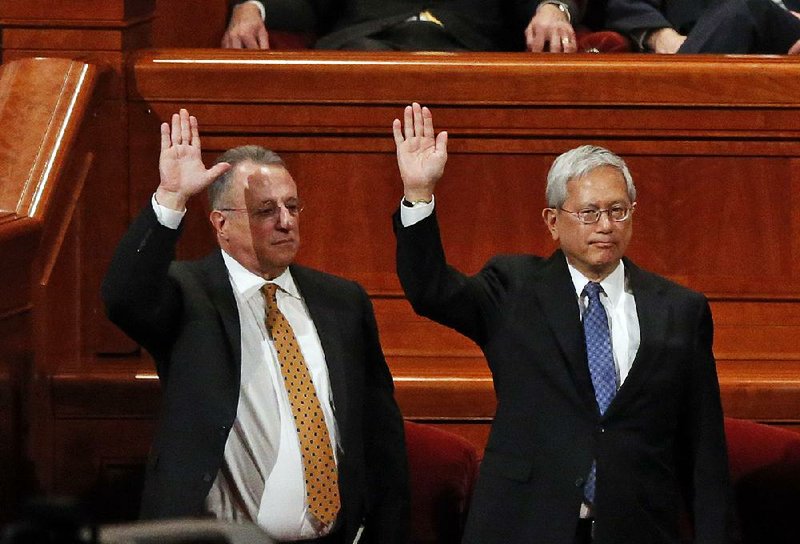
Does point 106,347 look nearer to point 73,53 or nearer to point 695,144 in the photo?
point 73,53

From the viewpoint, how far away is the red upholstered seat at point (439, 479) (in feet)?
8.87

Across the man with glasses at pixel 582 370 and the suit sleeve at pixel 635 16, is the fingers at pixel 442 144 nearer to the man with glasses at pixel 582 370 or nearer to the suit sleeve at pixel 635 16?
the man with glasses at pixel 582 370

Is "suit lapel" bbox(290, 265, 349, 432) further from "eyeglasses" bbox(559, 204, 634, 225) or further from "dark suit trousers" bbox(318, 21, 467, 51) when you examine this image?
"dark suit trousers" bbox(318, 21, 467, 51)

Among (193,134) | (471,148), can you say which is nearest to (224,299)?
(193,134)

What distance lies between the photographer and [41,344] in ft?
8.98

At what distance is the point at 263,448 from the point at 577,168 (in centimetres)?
69

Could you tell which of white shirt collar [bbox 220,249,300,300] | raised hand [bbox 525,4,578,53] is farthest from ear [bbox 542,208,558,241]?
raised hand [bbox 525,4,578,53]

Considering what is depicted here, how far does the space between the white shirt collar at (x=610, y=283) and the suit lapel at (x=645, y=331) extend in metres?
0.02

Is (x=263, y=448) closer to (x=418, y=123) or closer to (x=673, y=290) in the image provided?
(x=418, y=123)

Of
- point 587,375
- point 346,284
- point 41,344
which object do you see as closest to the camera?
point 587,375

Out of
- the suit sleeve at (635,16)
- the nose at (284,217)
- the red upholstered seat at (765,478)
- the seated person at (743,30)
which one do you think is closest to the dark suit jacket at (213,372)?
the nose at (284,217)

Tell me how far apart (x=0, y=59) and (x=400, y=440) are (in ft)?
4.05

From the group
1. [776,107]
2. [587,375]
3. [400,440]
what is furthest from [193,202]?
[776,107]

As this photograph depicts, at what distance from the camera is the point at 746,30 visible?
133 inches
